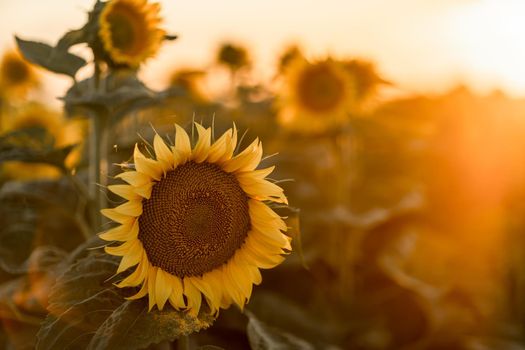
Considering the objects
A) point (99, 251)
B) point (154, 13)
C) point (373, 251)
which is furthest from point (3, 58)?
point (99, 251)

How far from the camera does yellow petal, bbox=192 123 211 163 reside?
55.0 inches

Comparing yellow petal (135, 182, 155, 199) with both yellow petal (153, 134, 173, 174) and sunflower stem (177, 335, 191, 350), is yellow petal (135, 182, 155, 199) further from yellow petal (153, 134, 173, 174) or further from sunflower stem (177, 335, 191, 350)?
sunflower stem (177, 335, 191, 350)

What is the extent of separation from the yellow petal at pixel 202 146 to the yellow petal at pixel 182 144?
0.8 inches

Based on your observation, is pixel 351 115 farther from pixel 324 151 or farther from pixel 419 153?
pixel 419 153

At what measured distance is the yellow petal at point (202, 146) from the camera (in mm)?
1397

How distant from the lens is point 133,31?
187cm

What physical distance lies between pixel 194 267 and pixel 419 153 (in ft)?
10.2

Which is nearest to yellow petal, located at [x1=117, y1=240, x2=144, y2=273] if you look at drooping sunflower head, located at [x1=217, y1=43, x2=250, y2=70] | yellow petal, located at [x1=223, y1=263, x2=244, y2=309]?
yellow petal, located at [x1=223, y1=263, x2=244, y2=309]

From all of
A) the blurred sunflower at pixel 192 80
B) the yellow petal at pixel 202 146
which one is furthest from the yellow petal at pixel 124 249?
the blurred sunflower at pixel 192 80

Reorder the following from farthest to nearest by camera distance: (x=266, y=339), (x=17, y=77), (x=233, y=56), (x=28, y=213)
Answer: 1. (x=233, y=56)
2. (x=17, y=77)
3. (x=28, y=213)
4. (x=266, y=339)

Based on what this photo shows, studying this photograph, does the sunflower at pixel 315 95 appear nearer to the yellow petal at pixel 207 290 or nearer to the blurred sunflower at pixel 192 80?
the blurred sunflower at pixel 192 80

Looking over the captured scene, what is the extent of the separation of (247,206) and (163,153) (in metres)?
0.27

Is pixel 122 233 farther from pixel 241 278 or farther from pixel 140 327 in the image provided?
pixel 241 278

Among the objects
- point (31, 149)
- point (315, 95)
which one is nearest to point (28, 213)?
point (31, 149)
